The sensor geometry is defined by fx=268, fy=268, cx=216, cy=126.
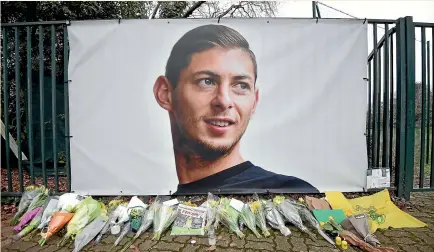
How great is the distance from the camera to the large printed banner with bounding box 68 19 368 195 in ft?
10.2


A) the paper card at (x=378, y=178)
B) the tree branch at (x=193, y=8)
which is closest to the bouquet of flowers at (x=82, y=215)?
the paper card at (x=378, y=178)

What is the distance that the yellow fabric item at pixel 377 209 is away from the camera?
2633mm

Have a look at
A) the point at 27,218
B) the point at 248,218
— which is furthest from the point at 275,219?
the point at 27,218

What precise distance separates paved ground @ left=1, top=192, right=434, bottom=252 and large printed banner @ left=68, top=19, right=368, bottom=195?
0.78 metres

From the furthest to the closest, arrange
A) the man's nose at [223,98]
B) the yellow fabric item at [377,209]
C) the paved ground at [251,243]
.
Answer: the man's nose at [223,98] → the yellow fabric item at [377,209] → the paved ground at [251,243]

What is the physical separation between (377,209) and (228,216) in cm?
162

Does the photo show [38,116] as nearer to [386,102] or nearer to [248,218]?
[248,218]

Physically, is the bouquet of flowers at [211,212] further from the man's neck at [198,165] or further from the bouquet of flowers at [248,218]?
the man's neck at [198,165]

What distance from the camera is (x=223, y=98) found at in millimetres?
3066

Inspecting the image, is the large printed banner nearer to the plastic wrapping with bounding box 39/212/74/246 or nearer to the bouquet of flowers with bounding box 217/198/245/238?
the bouquet of flowers with bounding box 217/198/245/238

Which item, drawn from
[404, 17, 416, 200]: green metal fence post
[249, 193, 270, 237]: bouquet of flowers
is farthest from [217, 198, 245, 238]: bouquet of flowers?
[404, 17, 416, 200]: green metal fence post

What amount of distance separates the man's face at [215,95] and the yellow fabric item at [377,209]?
4.33ft

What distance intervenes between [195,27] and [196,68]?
0.48 meters

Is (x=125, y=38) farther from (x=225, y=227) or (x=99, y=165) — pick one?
(x=225, y=227)
